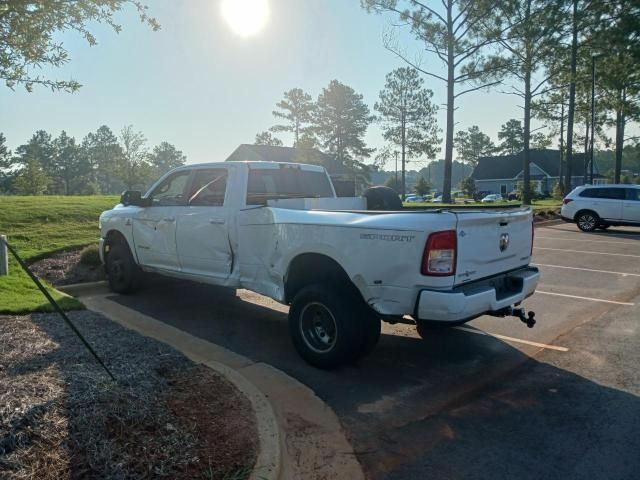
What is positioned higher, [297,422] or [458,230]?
[458,230]

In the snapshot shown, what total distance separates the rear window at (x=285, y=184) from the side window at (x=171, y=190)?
1.13m

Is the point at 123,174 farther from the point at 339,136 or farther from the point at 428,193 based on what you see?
the point at 428,193

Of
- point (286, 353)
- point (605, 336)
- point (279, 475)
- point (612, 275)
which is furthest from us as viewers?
point (612, 275)

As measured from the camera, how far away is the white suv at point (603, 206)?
55.6 ft

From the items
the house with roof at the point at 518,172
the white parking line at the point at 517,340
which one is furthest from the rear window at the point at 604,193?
the house with roof at the point at 518,172

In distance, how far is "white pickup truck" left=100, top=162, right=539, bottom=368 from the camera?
392 cm

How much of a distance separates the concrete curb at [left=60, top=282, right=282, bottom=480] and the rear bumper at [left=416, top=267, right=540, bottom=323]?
1391 millimetres

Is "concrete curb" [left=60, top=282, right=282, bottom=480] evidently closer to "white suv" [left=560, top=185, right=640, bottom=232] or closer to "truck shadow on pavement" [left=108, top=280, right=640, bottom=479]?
"truck shadow on pavement" [left=108, top=280, right=640, bottom=479]

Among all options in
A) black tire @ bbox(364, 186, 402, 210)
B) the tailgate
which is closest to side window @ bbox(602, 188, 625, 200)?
black tire @ bbox(364, 186, 402, 210)

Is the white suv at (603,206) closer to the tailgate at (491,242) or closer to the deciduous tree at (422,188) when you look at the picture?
the tailgate at (491,242)

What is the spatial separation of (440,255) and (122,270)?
521 cm

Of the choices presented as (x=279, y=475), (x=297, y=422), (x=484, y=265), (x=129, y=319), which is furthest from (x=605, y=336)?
(x=129, y=319)

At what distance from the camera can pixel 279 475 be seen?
2.91 m

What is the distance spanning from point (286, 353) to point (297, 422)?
1.51 m
